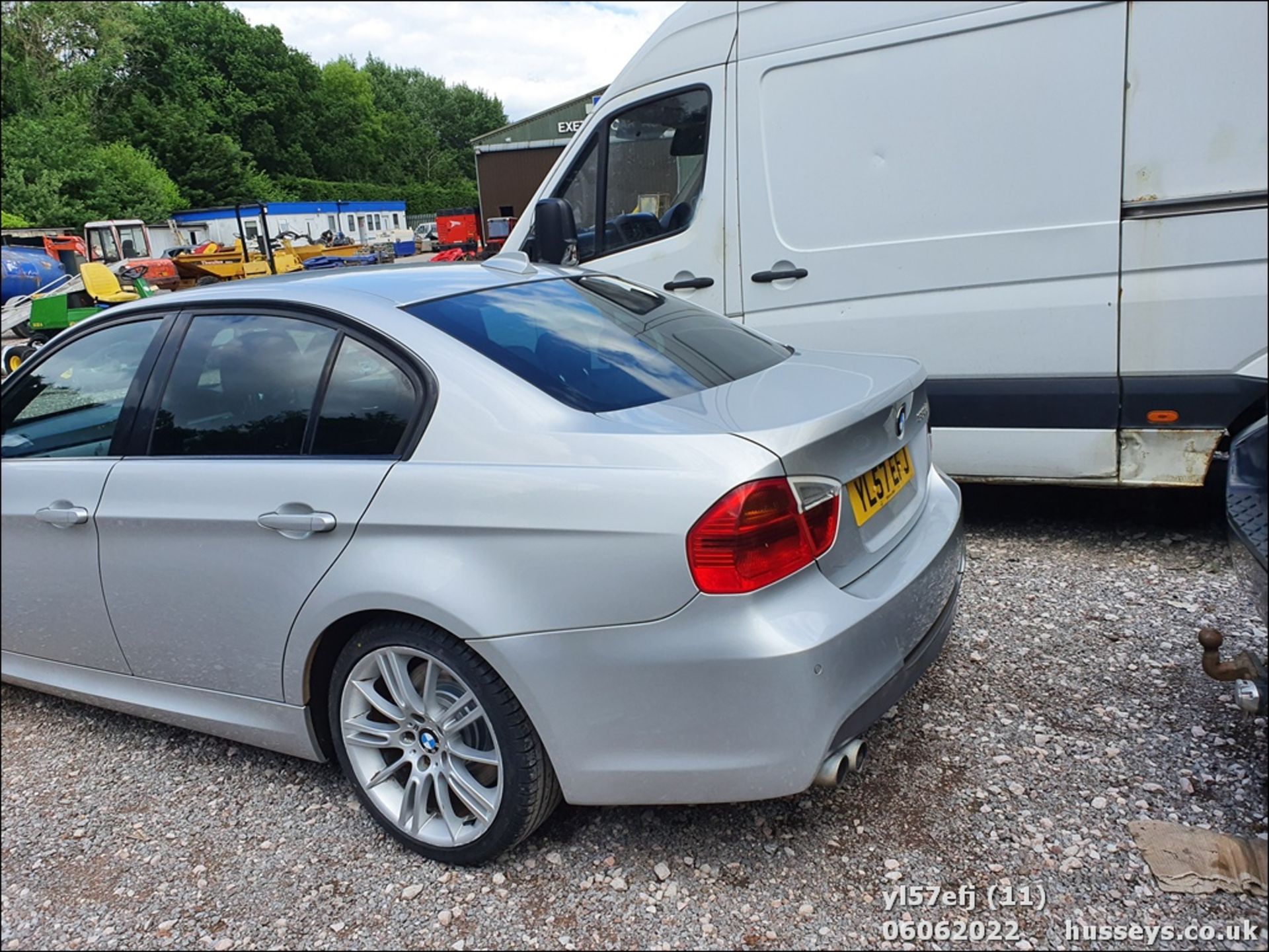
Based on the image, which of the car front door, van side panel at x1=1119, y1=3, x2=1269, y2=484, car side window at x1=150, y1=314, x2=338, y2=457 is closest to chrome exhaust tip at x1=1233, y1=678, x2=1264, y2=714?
van side panel at x1=1119, y1=3, x2=1269, y2=484

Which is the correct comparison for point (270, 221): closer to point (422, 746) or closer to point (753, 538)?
point (422, 746)

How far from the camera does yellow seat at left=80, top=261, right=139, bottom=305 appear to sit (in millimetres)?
16109

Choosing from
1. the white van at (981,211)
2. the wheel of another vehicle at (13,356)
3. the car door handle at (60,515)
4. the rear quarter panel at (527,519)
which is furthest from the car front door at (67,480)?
the wheel of another vehicle at (13,356)

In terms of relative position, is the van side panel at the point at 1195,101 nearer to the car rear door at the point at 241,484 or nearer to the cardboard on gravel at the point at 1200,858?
the cardboard on gravel at the point at 1200,858

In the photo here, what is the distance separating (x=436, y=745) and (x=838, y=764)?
3.20 ft

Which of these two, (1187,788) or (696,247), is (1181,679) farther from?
(696,247)

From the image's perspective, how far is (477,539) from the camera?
6.99ft

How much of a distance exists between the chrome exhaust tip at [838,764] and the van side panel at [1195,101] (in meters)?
1.38

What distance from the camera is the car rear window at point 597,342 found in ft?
7.78

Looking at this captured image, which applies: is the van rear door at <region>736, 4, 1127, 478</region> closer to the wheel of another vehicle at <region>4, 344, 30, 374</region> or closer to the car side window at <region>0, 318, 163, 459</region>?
the car side window at <region>0, 318, 163, 459</region>

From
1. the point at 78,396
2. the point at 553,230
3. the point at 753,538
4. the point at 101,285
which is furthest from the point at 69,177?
the point at 753,538

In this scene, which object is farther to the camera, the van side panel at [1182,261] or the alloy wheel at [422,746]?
the van side panel at [1182,261]

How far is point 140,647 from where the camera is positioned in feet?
8.80

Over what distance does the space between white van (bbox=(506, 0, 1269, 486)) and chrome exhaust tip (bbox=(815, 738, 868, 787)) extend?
1757mm
